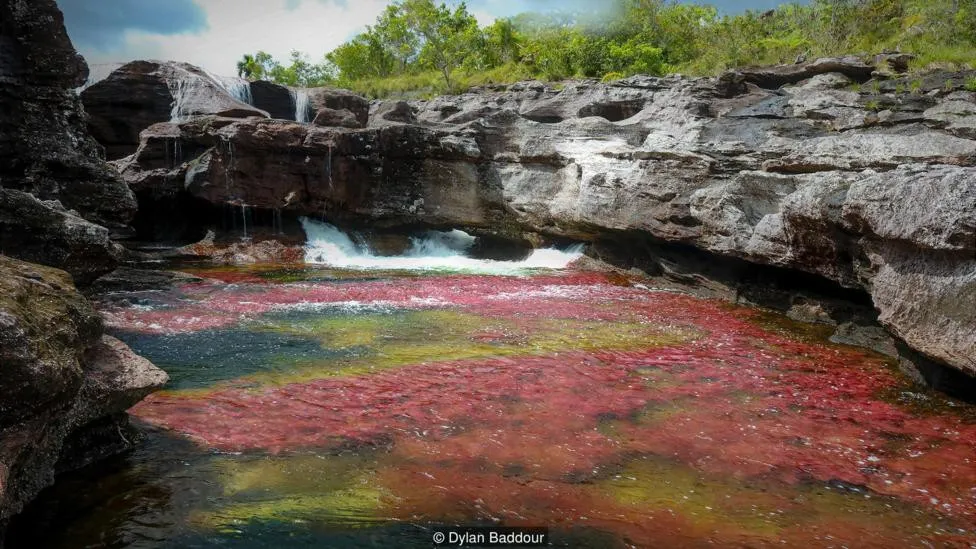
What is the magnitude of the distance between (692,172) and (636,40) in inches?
1106

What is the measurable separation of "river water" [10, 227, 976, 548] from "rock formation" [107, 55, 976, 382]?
2.07 metres

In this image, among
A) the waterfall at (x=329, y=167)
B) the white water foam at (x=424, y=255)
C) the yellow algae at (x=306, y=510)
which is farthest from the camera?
the waterfall at (x=329, y=167)

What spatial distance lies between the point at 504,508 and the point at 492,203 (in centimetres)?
2105

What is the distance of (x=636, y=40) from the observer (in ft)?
142

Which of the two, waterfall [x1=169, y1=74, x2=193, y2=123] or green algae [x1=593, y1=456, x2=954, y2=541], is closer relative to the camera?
green algae [x1=593, y1=456, x2=954, y2=541]

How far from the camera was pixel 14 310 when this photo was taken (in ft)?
14.9

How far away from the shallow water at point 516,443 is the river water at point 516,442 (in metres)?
0.03

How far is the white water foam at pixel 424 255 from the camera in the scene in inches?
949

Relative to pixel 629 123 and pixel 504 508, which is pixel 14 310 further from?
pixel 629 123

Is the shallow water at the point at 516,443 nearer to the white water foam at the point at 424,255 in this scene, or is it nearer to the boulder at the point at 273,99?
the white water foam at the point at 424,255

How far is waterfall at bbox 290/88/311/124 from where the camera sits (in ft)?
112

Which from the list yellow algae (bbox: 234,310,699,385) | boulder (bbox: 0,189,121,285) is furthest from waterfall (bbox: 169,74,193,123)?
yellow algae (bbox: 234,310,699,385)

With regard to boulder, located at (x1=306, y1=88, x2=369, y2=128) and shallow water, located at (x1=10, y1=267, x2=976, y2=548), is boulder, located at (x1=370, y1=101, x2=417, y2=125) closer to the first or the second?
boulder, located at (x1=306, y1=88, x2=369, y2=128)

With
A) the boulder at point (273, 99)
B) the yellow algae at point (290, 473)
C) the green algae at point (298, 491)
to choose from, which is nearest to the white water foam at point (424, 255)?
the boulder at point (273, 99)
